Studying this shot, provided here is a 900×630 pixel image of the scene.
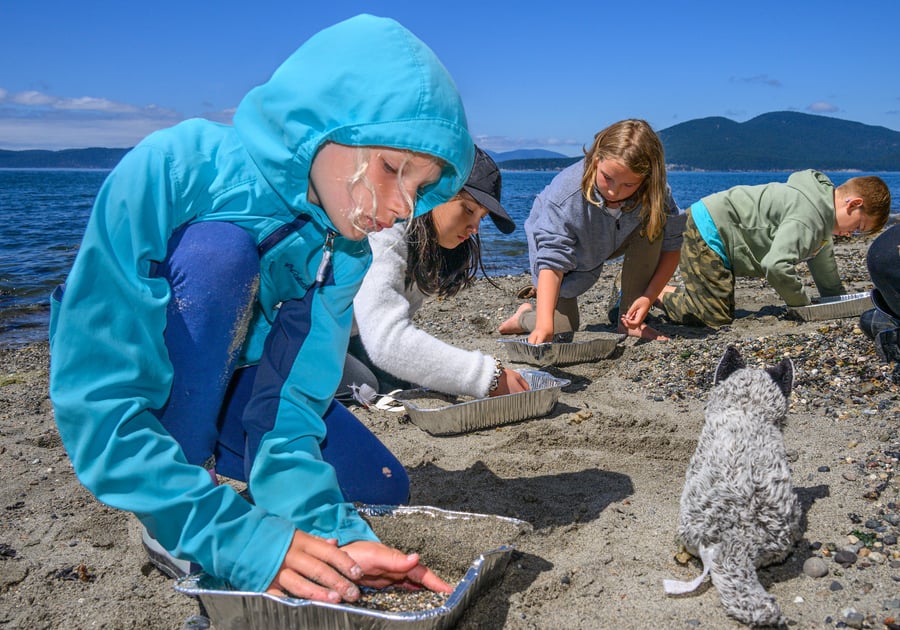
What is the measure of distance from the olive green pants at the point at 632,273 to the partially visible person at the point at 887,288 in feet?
5.82

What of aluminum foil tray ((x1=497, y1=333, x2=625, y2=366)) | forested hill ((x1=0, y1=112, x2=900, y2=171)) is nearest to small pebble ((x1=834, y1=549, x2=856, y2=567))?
aluminum foil tray ((x1=497, y1=333, x2=625, y2=366))

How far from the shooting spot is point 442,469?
311 centimetres

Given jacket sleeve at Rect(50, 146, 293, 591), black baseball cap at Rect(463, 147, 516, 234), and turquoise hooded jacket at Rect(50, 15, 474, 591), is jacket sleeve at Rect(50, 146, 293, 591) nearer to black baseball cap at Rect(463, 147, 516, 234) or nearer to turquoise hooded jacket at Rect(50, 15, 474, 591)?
turquoise hooded jacket at Rect(50, 15, 474, 591)

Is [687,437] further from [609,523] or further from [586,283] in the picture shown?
Result: [586,283]

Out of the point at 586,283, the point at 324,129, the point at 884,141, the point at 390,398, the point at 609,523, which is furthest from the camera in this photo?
the point at 884,141

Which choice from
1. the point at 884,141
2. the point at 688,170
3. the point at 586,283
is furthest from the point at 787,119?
the point at 586,283

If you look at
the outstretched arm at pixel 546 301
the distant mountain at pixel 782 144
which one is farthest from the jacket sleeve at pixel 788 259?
the distant mountain at pixel 782 144

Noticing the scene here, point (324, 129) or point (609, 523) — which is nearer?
point (324, 129)

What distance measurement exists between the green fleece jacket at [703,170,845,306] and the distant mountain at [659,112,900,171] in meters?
122

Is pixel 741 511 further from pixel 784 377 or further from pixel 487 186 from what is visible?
pixel 487 186

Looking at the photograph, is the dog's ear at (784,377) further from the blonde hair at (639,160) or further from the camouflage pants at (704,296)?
the camouflage pants at (704,296)

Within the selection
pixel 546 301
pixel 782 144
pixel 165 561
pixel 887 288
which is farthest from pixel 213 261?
pixel 782 144

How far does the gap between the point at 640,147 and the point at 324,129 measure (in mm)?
3211

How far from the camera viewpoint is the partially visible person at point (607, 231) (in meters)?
4.65
